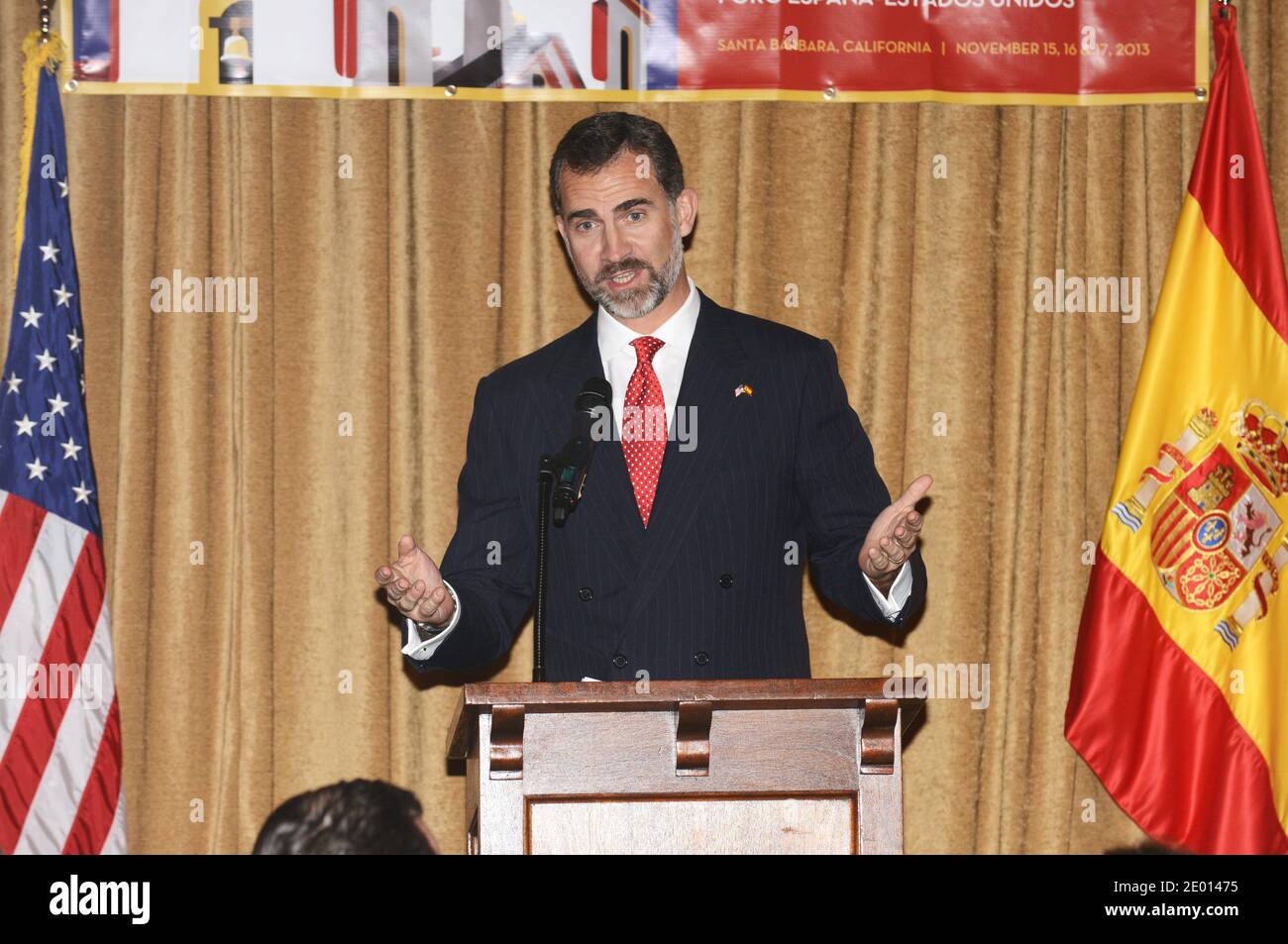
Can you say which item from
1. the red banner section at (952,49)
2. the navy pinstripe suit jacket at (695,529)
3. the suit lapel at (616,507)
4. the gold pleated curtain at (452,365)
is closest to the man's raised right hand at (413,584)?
the navy pinstripe suit jacket at (695,529)

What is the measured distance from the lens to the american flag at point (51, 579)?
435cm

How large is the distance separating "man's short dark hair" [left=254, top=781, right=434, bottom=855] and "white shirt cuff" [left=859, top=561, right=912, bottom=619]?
119 cm

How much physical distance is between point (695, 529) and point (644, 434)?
264 millimetres

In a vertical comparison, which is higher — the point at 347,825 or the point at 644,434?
the point at 644,434

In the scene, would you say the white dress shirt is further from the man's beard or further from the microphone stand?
the microphone stand

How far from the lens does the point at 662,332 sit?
3854 mm

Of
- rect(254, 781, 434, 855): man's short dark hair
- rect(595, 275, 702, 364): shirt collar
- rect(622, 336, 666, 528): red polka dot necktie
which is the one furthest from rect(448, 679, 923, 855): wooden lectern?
rect(595, 275, 702, 364): shirt collar

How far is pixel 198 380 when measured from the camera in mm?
4762

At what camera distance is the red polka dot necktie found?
353 cm

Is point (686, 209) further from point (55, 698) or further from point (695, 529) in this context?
point (55, 698)

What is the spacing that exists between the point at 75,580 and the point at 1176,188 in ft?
11.2

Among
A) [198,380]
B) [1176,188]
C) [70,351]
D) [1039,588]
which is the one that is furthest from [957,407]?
[70,351]

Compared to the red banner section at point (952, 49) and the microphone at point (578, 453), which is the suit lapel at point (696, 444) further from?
the red banner section at point (952, 49)

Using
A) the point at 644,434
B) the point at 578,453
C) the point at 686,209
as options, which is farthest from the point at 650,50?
the point at 578,453
